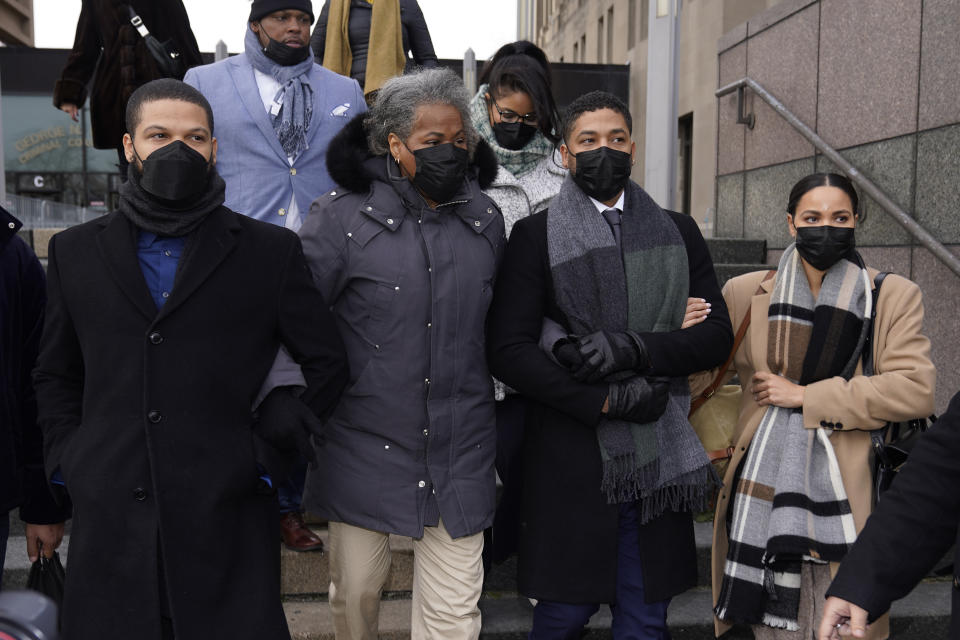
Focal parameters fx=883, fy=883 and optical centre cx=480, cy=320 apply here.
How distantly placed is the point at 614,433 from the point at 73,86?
122 inches

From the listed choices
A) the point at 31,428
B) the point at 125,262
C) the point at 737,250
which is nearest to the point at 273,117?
the point at 125,262

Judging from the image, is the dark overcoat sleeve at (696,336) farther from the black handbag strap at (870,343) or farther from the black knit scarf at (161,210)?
the black knit scarf at (161,210)

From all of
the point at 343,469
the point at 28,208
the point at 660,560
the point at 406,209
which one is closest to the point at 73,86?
the point at 406,209

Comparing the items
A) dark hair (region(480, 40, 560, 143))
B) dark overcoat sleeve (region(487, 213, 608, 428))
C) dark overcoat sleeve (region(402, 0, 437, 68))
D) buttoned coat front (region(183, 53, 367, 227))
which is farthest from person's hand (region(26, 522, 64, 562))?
dark overcoat sleeve (region(402, 0, 437, 68))

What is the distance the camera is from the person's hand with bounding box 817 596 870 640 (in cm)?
173

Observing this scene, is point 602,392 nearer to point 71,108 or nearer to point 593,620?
point 593,620

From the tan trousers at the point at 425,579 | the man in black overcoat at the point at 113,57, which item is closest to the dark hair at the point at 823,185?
the tan trousers at the point at 425,579

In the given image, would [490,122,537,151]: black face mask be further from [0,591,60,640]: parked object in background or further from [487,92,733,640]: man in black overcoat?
[0,591,60,640]: parked object in background

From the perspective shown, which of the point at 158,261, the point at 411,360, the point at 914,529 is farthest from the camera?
the point at 411,360

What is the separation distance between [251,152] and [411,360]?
49.0 inches

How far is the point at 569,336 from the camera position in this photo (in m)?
2.82

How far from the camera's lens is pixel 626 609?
9.43 feet

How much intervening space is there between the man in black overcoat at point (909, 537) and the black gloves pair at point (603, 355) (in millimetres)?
1010

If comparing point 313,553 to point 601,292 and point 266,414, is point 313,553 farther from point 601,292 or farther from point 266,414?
point 601,292
